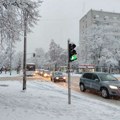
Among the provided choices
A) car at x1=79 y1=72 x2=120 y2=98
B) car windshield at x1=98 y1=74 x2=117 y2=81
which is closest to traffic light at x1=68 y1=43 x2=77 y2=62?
car at x1=79 y1=72 x2=120 y2=98

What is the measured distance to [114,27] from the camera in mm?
82438

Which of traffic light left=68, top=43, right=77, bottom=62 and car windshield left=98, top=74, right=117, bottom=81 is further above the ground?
traffic light left=68, top=43, right=77, bottom=62

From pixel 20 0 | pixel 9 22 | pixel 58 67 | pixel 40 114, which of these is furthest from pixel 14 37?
pixel 58 67

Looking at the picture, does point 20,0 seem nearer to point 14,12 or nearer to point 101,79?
point 14,12

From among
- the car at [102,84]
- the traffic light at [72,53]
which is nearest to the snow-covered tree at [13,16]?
the traffic light at [72,53]

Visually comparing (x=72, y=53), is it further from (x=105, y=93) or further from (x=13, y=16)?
(x=105, y=93)

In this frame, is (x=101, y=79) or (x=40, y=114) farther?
(x=101, y=79)

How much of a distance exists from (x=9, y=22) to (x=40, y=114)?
5061mm

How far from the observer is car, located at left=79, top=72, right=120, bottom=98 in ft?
64.9

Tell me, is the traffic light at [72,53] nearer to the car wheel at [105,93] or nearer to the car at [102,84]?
the car at [102,84]

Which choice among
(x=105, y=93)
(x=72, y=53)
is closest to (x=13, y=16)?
(x=72, y=53)

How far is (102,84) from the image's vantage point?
2078 centimetres

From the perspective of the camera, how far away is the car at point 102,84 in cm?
1978

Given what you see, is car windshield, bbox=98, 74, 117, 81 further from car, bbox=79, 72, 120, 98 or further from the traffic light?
the traffic light
